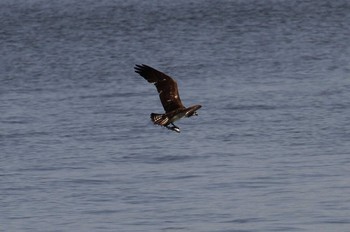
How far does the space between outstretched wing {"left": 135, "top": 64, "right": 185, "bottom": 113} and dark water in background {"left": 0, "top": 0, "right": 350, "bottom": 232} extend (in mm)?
2131

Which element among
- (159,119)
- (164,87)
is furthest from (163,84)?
(159,119)

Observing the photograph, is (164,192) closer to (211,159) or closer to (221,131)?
(211,159)

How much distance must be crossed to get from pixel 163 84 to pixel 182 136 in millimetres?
8098

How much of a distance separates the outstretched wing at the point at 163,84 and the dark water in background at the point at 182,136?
2131 millimetres

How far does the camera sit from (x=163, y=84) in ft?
54.4

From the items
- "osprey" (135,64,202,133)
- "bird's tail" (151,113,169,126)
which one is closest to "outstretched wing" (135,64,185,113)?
"osprey" (135,64,202,133)

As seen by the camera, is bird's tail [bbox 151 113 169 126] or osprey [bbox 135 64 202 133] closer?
bird's tail [bbox 151 113 169 126]

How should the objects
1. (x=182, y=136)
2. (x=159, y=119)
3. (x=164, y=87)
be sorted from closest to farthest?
1. (x=159, y=119)
2. (x=164, y=87)
3. (x=182, y=136)

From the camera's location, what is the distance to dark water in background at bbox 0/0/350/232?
62.2ft

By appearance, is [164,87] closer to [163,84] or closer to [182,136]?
[163,84]

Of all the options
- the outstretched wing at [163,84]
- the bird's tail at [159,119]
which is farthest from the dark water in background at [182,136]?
the bird's tail at [159,119]

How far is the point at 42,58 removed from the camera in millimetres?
39969

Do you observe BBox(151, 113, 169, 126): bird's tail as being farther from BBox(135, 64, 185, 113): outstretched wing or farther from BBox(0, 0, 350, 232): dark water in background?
BBox(0, 0, 350, 232): dark water in background

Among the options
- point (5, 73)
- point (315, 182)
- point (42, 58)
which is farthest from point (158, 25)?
point (315, 182)
